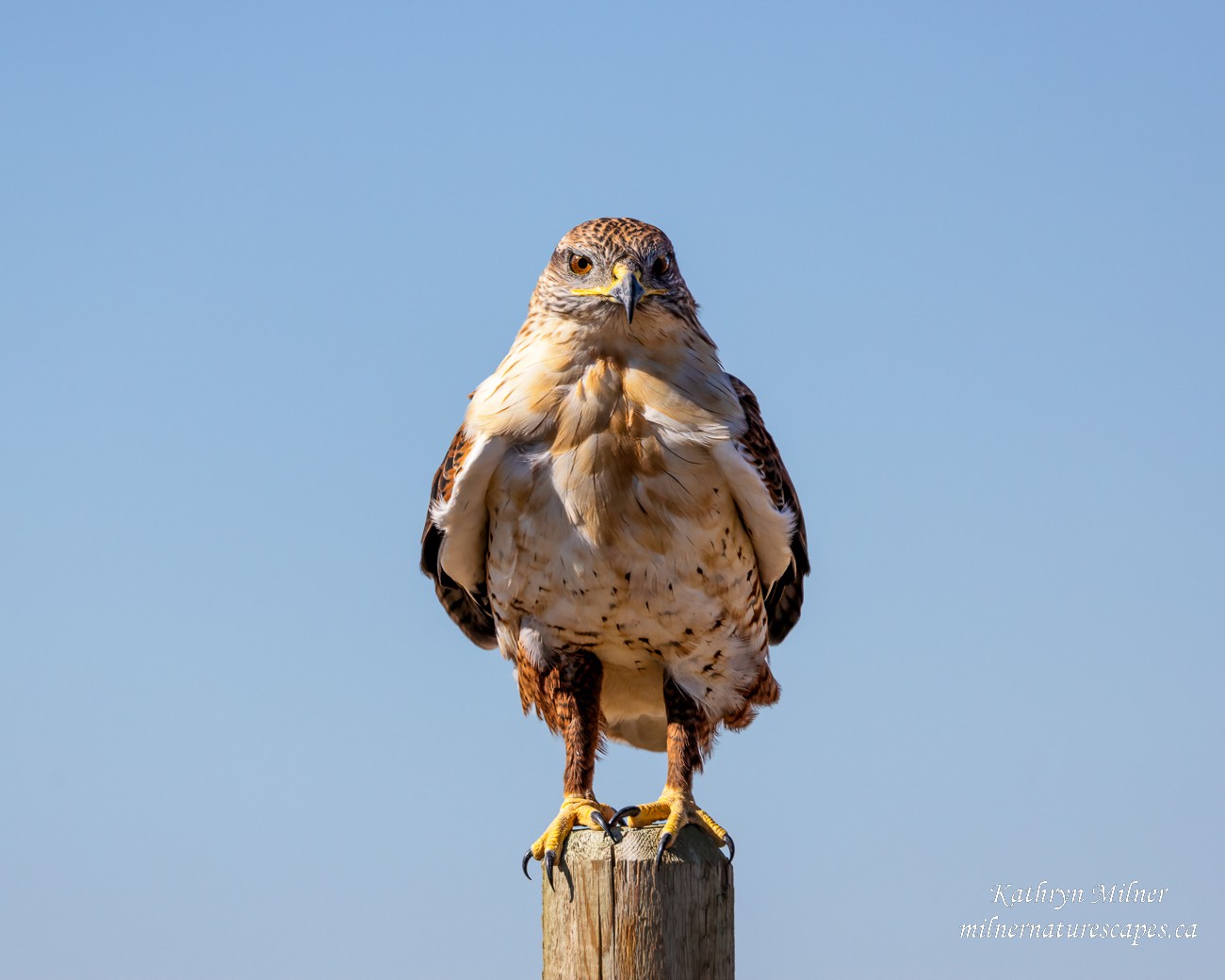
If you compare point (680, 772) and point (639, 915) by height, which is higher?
point (680, 772)

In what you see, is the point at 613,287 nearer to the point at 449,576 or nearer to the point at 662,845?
the point at 449,576

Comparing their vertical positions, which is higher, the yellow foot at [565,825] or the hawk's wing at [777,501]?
the hawk's wing at [777,501]

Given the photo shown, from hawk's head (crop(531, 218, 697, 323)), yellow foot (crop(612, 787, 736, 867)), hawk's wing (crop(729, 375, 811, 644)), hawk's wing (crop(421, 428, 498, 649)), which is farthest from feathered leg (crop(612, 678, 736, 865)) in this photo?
hawk's head (crop(531, 218, 697, 323))

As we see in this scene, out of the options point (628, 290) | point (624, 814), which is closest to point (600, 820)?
point (624, 814)

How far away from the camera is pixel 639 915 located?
4723mm

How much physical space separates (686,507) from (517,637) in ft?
3.07

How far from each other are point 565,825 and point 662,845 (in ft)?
1.92

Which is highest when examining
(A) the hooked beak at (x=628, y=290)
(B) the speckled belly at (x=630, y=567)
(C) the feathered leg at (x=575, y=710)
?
(A) the hooked beak at (x=628, y=290)

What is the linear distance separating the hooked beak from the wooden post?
1908 mm

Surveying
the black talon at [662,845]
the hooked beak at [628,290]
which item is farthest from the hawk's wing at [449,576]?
the black talon at [662,845]

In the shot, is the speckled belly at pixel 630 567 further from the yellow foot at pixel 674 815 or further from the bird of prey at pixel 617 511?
the yellow foot at pixel 674 815

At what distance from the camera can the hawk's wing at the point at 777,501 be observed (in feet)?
18.7

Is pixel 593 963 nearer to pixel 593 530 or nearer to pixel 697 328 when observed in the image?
pixel 593 530

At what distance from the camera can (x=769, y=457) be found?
19.0ft
